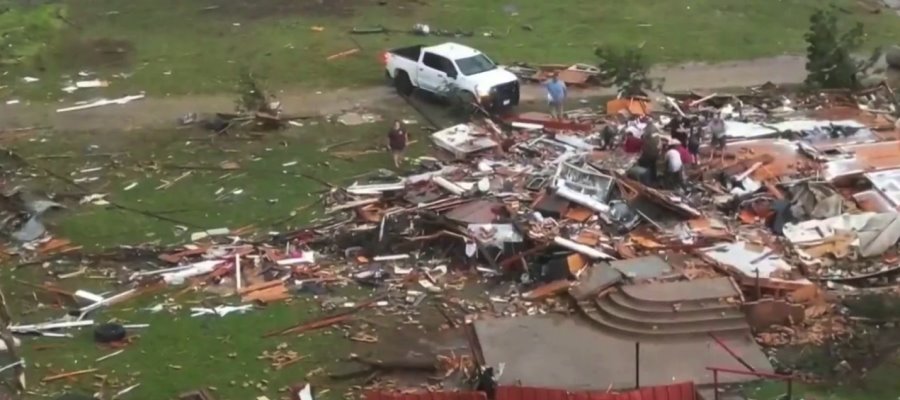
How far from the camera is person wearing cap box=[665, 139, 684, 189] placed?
74.6 feet

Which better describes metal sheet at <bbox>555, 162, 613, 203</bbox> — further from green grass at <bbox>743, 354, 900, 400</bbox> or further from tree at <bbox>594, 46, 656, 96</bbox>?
tree at <bbox>594, 46, 656, 96</bbox>

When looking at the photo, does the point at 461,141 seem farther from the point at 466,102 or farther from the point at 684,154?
the point at 684,154

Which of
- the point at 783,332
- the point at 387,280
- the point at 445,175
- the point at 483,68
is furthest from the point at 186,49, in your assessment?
the point at 783,332

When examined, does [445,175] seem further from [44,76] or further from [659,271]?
[44,76]

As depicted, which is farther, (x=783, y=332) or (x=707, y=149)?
(x=707, y=149)

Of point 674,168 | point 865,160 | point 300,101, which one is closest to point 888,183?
point 865,160

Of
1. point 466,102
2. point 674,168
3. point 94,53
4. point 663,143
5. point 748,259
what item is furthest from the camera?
point 94,53

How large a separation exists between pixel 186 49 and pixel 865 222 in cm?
2145

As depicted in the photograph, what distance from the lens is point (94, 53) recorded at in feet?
116

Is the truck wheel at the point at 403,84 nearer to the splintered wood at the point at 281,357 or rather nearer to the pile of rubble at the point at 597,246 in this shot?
the pile of rubble at the point at 597,246

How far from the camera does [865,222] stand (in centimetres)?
2148

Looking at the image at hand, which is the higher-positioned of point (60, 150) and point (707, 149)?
point (707, 149)

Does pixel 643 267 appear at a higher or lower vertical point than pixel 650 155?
lower

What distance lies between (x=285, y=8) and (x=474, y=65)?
11.7 metres
